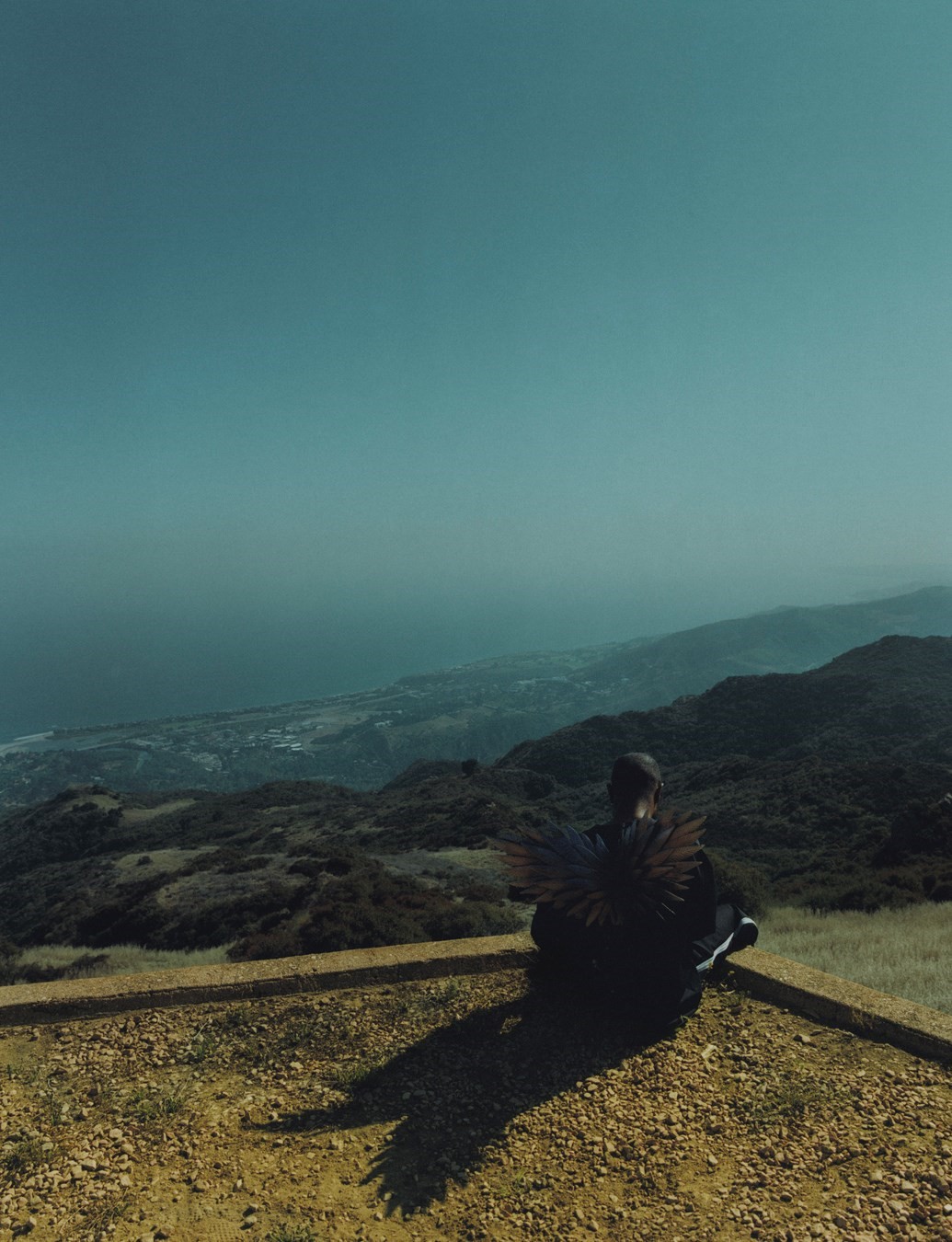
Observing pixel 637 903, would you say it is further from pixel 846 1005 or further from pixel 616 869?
pixel 846 1005

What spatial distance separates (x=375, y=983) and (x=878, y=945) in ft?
19.0

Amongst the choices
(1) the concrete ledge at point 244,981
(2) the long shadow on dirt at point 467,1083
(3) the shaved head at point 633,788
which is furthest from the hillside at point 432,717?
(3) the shaved head at point 633,788

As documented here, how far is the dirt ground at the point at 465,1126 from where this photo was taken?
310 cm

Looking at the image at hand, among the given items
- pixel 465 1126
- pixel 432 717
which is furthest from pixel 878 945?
pixel 432 717

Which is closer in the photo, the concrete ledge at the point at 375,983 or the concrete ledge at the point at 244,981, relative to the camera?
the concrete ledge at the point at 375,983

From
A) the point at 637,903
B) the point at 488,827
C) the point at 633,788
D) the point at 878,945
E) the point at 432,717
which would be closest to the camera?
the point at 637,903

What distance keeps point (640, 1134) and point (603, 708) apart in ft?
394

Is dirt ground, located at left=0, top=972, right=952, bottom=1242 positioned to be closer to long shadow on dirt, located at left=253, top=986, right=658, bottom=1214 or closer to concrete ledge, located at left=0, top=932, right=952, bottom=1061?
long shadow on dirt, located at left=253, top=986, right=658, bottom=1214

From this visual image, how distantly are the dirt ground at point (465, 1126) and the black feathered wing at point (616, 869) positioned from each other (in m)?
0.99

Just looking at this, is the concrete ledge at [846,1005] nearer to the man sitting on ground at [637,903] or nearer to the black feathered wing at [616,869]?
the man sitting on ground at [637,903]

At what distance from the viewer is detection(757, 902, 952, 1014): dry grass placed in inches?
235

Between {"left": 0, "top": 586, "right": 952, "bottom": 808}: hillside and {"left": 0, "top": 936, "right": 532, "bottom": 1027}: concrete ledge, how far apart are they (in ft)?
243

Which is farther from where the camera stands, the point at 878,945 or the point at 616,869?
the point at 878,945

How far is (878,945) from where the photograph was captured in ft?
25.6
